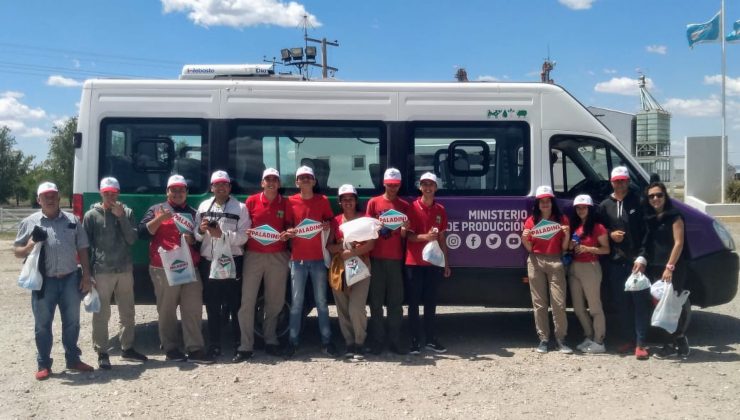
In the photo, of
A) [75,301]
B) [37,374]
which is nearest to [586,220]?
[75,301]

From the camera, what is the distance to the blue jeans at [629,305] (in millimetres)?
6375

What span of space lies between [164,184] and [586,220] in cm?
430

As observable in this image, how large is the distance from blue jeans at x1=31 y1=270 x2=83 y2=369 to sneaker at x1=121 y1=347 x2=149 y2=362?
0.48 meters

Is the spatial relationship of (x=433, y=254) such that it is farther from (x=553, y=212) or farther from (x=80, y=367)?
(x=80, y=367)

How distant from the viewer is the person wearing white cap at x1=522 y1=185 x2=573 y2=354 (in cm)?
639

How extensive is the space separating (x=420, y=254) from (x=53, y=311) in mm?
3435

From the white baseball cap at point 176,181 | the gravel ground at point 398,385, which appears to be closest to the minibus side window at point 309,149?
the white baseball cap at point 176,181

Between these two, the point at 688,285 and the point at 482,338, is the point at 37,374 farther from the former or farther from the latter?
the point at 688,285

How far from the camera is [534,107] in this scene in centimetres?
676

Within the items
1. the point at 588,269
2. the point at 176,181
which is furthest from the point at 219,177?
the point at 588,269

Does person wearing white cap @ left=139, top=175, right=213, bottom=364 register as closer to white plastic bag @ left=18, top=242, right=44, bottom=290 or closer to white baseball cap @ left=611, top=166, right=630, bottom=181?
white plastic bag @ left=18, top=242, right=44, bottom=290

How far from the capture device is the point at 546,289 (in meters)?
6.58

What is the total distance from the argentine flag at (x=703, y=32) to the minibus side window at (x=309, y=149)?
23.7 meters

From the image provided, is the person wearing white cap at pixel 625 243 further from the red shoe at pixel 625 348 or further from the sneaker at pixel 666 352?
the sneaker at pixel 666 352
